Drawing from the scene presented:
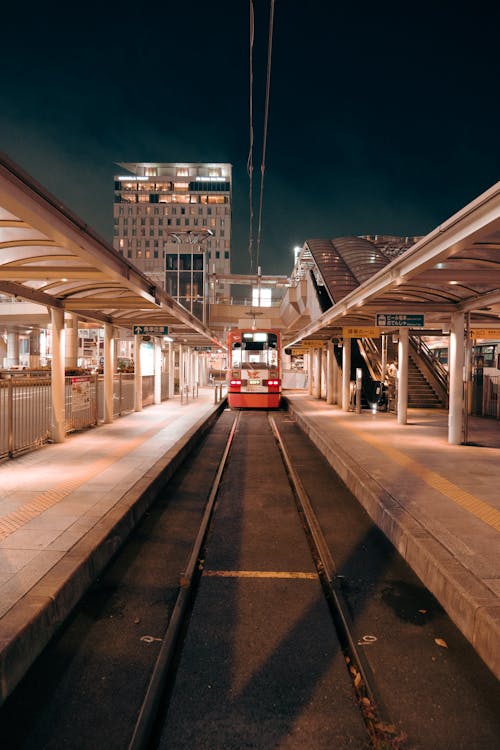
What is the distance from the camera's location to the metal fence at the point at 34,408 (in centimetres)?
880

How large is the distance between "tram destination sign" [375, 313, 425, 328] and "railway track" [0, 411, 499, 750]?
299 inches

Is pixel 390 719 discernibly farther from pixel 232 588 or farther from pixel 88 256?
pixel 88 256

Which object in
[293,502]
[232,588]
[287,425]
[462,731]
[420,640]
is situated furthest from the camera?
[287,425]

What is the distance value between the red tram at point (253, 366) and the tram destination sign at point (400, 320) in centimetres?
831

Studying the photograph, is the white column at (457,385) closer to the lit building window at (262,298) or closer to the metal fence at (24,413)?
the metal fence at (24,413)

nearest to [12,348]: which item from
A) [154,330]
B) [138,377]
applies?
[138,377]

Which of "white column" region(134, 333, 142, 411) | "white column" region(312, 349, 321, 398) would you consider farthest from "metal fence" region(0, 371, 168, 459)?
"white column" region(312, 349, 321, 398)

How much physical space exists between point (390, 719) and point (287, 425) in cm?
1431

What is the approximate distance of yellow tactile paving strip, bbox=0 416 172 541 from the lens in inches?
202

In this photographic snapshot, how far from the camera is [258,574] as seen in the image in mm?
4637

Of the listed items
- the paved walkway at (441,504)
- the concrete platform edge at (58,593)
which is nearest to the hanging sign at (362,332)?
the paved walkway at (441,504)

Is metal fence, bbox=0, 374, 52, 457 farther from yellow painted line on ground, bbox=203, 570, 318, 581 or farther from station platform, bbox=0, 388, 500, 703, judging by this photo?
yellow painted line on ground, bbox=203, 570, 318, 581

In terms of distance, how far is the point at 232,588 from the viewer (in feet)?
14.3

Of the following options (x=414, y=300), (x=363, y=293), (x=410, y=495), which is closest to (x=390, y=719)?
(x=410, y=495)
